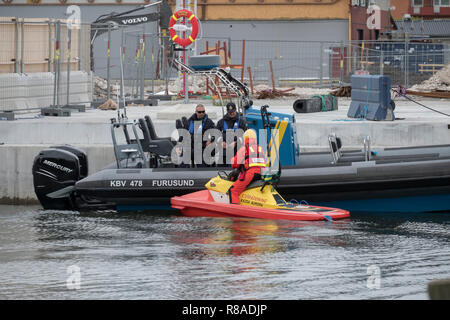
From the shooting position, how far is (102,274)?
9.20 m

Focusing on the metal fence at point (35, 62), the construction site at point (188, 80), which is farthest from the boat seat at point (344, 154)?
the metal fence at point (35, 62)

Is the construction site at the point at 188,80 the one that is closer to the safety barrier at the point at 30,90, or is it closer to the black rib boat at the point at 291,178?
the safety barrier at the point at 30,90

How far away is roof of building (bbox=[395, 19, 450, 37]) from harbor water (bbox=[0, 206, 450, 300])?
34.6 m

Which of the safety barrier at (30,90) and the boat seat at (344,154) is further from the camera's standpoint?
the safety barrier at (30,90)

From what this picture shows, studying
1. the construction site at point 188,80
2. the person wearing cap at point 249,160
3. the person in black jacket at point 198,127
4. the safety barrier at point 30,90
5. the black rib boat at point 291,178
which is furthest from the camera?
the safety barrier at point 30,90

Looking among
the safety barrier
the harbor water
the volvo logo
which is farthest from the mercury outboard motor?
the volvo logo

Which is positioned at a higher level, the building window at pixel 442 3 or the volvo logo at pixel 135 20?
the building window at pixel 442 3

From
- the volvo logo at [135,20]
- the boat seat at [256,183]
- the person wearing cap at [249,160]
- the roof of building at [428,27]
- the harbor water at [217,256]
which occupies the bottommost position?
the harbor water at [217,256]

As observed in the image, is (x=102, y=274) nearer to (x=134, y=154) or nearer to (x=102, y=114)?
(x=134, y=154)

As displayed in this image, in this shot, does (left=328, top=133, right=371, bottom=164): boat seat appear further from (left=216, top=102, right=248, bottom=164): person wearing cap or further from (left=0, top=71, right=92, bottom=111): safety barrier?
(left=0, top=71, right=92, bottom=111): safety barrier

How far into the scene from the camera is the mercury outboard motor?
13391 millimetres

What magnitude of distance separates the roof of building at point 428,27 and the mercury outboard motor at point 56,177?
34.4m

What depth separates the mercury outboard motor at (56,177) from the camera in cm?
1339
